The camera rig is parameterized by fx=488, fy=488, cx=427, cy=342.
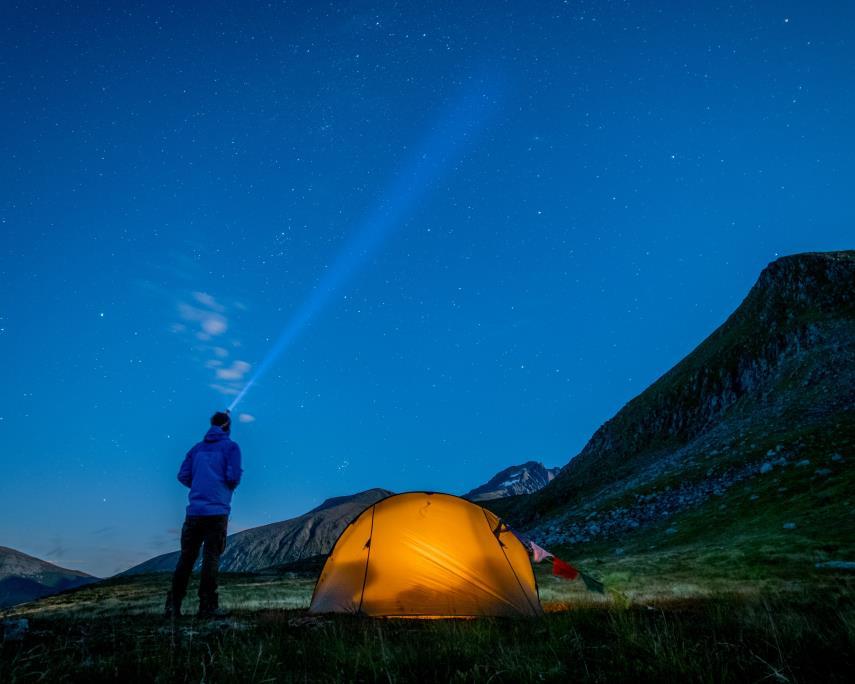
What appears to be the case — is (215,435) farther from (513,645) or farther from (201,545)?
(513,645)

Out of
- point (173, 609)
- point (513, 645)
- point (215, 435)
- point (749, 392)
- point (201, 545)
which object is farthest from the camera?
point (749, 392)

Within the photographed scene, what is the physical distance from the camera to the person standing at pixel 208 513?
9.08 meters

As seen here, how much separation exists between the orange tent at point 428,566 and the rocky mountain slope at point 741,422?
15.1 meters

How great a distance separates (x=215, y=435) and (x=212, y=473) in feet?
2.67

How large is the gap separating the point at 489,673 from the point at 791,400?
42.4m

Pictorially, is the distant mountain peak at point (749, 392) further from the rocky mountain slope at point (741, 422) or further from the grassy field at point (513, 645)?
the grassy field at point (513, 645)

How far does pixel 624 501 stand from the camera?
3512 centimetres

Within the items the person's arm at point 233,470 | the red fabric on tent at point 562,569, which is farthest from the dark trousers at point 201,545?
the red fabric on tent at point 562,569

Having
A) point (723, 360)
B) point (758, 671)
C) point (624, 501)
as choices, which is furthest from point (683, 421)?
point (758, 671)

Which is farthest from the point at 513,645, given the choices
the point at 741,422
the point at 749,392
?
the point at 749,392

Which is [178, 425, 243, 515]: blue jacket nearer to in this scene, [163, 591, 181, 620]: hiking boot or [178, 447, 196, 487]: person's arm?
[178, 447, 196, 487]: person's arm

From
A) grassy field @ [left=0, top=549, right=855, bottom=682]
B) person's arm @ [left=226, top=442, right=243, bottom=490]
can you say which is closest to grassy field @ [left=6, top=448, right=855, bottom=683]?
grassy field @ [left=0, top=549, right=855, bottom=682]

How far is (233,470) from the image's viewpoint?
9.55 m

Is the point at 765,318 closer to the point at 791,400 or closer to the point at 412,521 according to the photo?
the point at 791,400
